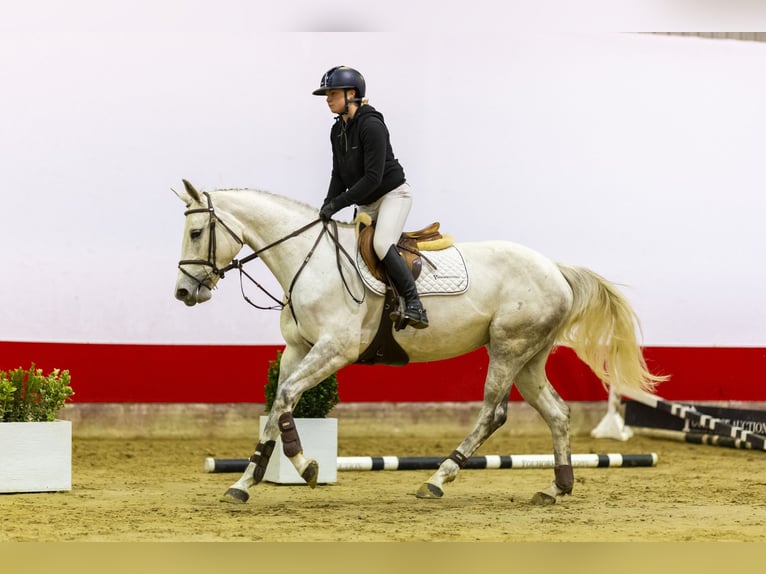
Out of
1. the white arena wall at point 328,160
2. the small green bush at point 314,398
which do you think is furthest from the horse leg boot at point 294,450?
the white arena wall at point 328,160

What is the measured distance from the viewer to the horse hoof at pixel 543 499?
6.57 meters

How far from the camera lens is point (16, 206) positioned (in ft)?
30.3

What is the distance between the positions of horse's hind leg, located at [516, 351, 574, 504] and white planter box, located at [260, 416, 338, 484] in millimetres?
1287

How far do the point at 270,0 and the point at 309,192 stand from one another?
5.39ft

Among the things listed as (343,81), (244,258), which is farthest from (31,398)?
(343,81)

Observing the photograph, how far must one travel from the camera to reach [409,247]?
21.7ft

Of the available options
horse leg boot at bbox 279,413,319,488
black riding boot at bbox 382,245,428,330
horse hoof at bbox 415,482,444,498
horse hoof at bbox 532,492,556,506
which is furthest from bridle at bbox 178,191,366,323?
horse hoof at bbox 532,492,556,506

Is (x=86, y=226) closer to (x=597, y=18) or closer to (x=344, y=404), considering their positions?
(x=344, y=404)

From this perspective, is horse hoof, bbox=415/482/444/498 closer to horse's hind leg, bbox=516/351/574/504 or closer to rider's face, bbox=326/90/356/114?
horse's hind leg, bbox=516/351/574/504

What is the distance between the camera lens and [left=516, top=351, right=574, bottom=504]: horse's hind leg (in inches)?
264

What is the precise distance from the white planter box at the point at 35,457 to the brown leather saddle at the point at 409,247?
82.1 inches

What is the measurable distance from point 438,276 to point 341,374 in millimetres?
3523

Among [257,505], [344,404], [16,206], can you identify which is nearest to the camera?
[257,505]

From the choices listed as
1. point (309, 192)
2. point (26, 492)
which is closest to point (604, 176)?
point (309, 192)
